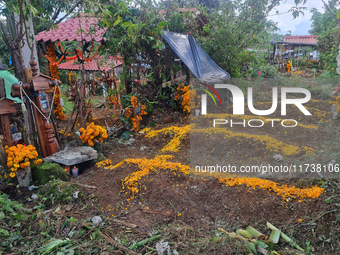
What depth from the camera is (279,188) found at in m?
3.09

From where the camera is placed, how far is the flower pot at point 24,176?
3582mm

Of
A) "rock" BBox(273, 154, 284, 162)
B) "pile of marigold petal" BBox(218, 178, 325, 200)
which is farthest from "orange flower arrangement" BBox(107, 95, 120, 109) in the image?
"pile of marigold petal" BBox(218, 178, 325, 200)

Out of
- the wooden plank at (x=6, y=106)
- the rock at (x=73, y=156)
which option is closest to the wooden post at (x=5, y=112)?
the wooden plank at (x=6, y=106)

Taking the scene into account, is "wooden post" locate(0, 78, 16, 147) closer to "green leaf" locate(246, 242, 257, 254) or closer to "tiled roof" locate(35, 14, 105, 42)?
"tiled roof" locate(35, 14, 105, 42)

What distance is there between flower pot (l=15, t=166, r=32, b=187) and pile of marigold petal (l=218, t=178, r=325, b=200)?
8.92ft

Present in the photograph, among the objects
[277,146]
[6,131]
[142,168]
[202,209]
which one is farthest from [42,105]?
[277,146]

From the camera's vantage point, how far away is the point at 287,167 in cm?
369

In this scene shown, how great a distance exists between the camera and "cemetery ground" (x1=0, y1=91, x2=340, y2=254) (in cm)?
241

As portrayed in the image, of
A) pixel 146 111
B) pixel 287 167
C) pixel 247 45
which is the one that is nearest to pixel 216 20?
pixel 247 45

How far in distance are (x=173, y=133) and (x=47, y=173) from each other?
274cm

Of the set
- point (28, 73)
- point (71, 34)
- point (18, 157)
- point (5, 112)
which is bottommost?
point (18, 157)

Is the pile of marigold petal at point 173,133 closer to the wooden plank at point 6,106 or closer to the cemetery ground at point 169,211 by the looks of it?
the cemetery ground at point 169,211

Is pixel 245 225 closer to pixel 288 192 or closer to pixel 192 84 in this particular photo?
pixel 288 192

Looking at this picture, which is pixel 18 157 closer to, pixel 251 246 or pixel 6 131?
pixel 6 131
